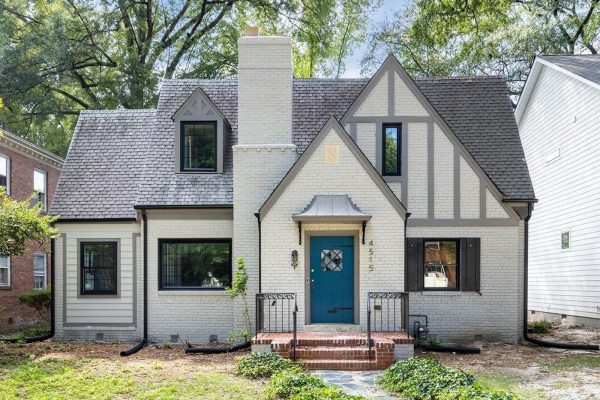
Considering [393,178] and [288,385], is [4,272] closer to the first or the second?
[393,178]

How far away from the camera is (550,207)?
19.4 m

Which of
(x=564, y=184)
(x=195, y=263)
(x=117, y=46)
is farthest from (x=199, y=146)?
(x=117, y=46)

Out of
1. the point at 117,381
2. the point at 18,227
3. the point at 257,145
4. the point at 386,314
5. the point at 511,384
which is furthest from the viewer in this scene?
the point at 257,145

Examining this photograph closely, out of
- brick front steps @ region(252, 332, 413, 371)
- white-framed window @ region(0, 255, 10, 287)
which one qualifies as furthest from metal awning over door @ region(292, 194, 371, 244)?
white-framed window @ region(0, 255, 10, 287)

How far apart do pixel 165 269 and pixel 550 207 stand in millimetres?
12749

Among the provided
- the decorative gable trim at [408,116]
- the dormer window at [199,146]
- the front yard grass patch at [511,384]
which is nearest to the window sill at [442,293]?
the decorative gable trim at [408,116]

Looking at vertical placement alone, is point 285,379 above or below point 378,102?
below

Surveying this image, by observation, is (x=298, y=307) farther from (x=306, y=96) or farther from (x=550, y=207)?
(x=550, y=207)

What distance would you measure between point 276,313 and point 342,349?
200 cm

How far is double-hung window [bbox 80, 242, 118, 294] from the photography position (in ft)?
48.7

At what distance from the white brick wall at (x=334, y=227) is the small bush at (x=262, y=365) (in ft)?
7.08

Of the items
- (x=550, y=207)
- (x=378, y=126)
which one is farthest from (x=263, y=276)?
(x=550, y=207)

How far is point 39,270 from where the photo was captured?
22.8 m

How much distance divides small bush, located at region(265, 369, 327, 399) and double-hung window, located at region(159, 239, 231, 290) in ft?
18.2
